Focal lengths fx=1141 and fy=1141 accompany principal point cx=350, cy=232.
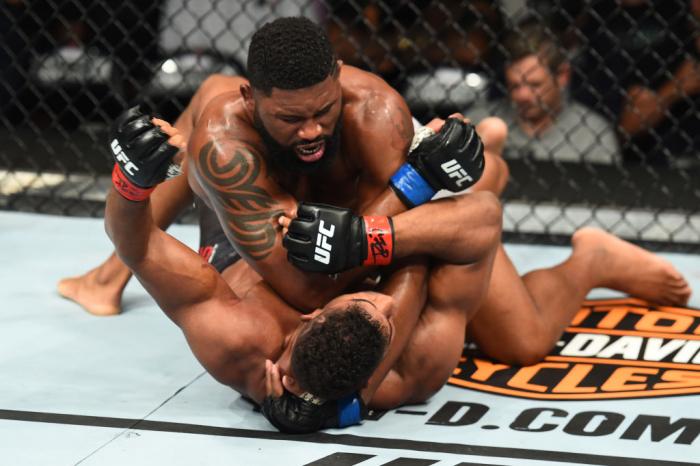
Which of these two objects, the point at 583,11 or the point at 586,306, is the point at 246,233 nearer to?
the point at 586,306

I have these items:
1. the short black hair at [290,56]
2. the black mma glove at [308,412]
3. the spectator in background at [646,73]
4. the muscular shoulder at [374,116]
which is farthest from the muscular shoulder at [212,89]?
the spectator in background at [646,73]

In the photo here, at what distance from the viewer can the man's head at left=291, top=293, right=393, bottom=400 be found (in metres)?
1.79

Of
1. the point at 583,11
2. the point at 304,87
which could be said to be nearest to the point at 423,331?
the point at 304,87

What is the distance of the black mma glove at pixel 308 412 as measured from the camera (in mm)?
1902

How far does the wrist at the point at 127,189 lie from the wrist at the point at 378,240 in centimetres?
37

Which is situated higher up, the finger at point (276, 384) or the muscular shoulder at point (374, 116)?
the muscular shoulder at point (374, 116)

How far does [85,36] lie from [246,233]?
2345 millimetres

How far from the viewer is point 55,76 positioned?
13.7ft

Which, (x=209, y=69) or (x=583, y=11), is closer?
(x=583, y=11)

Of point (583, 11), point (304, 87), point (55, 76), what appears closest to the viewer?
point (304, 87)

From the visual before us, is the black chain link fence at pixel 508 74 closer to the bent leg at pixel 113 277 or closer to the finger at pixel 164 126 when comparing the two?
the bent leg at pixel 113 277

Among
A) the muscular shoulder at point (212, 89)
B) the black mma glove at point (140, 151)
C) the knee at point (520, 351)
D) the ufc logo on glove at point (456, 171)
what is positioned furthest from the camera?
the muscular shoulder at point (212, 89)

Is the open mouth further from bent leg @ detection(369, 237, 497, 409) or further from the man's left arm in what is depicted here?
bent leg @ detection(369, 237, 497, 409)

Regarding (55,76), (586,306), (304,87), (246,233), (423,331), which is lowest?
(55,76)
